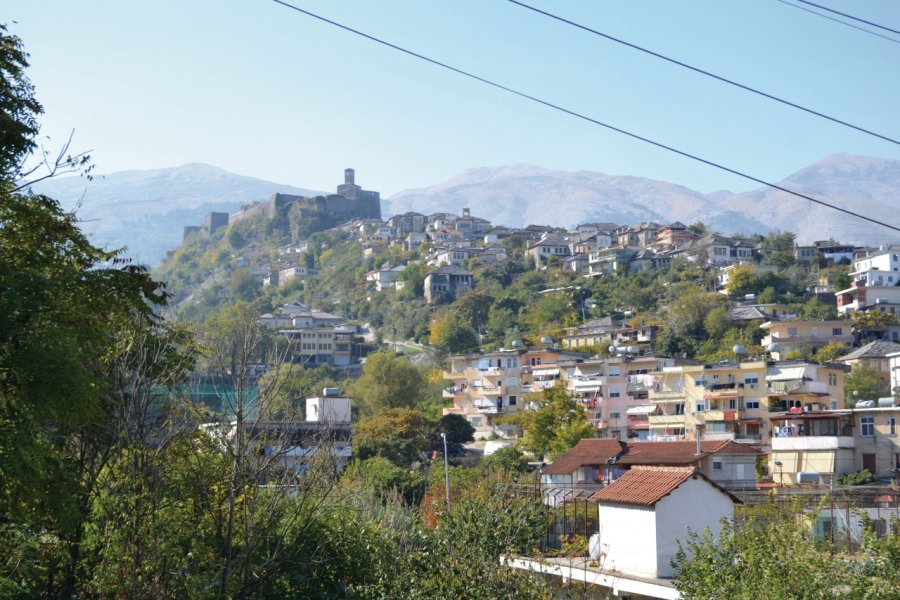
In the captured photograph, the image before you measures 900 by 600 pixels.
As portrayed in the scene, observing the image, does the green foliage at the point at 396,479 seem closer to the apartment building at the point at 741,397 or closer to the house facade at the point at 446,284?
the apartment building at the point at 741,397

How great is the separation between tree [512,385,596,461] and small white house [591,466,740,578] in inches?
987

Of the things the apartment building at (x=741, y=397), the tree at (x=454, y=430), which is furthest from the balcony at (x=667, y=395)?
the tree at (x=454, y=430)

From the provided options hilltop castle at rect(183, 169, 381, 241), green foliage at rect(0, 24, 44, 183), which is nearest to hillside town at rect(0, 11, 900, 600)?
green foliage at rect(0, 24, 44, 183)

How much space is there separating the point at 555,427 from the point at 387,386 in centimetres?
1456

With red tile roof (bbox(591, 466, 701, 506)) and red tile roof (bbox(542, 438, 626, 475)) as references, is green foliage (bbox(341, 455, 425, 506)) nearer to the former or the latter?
red tile roof (bbox(542, 438, 626, 475))

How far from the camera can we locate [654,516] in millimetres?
17938

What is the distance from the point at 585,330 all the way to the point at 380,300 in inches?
1288

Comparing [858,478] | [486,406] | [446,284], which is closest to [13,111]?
[858,478]

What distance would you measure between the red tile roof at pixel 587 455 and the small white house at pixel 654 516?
662 inches

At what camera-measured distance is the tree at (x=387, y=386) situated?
5788cm

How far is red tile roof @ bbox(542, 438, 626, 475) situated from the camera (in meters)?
36.0

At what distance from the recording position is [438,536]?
14.7 meters

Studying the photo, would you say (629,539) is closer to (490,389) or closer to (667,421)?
(667,421)

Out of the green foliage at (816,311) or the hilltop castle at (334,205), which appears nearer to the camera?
the green foliage at (816,311)
